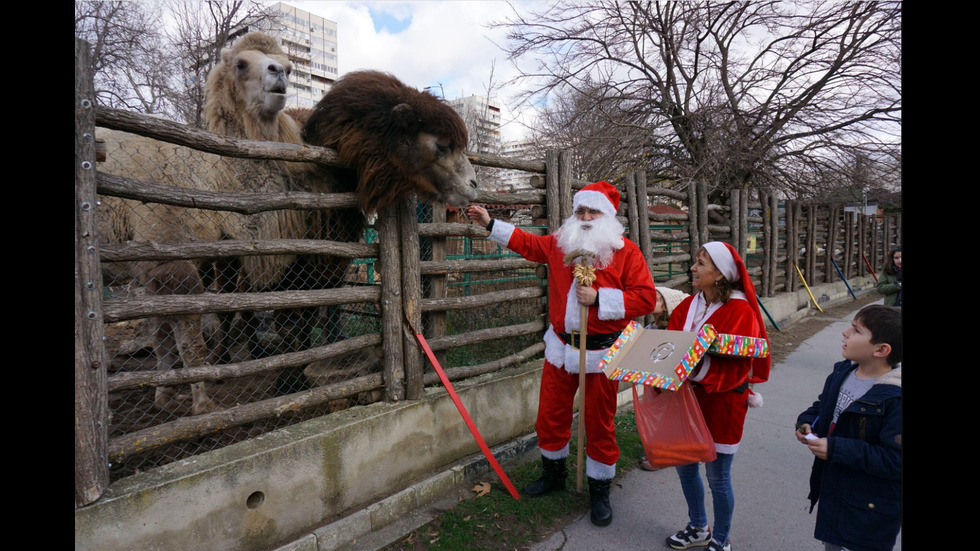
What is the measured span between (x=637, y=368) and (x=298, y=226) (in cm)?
271

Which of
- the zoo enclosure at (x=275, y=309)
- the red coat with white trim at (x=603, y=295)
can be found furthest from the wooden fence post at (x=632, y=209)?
the red coat with white trim at (x=603, y=295)

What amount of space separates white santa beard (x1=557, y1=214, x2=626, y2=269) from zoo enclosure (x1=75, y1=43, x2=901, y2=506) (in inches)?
41.9

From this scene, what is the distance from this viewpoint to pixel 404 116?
3471mm

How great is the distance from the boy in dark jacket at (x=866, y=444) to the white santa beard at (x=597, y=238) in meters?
1.47

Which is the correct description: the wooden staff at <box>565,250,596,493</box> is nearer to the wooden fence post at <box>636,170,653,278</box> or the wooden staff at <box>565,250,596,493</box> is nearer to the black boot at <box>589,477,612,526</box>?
the black boot at <box>589,477,612,526</box>

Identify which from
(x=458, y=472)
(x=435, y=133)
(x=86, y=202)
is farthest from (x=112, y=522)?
(x=435, y=133)

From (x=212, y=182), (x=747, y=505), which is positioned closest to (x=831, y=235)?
(x=747, y=505)

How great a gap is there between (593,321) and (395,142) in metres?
1.82

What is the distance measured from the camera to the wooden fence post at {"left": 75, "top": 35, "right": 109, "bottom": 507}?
2254 millimetres

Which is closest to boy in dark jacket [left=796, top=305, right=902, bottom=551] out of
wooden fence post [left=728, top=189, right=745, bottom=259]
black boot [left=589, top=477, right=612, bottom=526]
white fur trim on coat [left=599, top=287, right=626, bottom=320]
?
white fur trim on coat [left=599, top=287, right=626, bottom=320]

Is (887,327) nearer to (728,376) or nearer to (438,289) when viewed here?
(728,376)

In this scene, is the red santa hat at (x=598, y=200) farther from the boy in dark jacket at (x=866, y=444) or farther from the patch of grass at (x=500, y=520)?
the patch of grass at (x=500, y=520)

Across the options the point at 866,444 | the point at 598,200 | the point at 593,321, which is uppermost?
the point at 598,200
